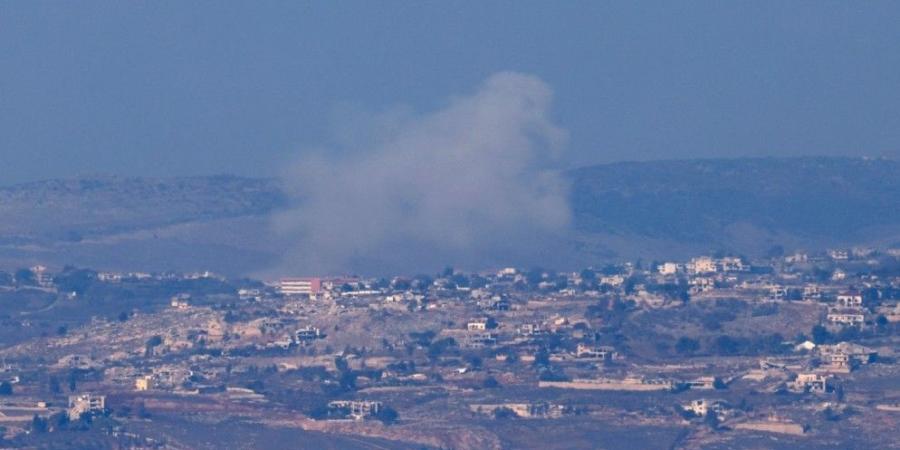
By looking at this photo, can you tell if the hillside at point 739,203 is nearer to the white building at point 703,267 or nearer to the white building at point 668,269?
the white building at point 668,269

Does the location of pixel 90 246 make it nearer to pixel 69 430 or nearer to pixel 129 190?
pixel 129 190

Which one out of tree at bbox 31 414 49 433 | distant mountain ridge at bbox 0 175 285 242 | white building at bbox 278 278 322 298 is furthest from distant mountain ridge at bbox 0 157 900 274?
tree at bbox 31 414 49 433

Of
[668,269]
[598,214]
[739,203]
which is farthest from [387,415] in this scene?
[739,203]

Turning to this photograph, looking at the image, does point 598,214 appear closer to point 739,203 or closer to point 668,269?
point 739,203

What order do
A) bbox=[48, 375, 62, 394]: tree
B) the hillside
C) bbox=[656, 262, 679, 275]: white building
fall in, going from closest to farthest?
1. bbox=[48, 375, 62, 394]: tree
2. bbox=[656, 262, 679, 275]: white building
3. the hillside

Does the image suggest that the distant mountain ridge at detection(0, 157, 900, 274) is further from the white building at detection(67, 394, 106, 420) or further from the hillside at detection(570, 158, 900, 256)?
the white building at detection(67, 394, 106, 420)

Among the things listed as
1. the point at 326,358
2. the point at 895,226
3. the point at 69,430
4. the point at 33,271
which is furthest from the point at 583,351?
the point at 895,226

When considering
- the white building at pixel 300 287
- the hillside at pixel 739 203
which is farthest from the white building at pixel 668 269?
the hillside at pixel 739 203

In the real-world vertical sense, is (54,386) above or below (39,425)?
above
